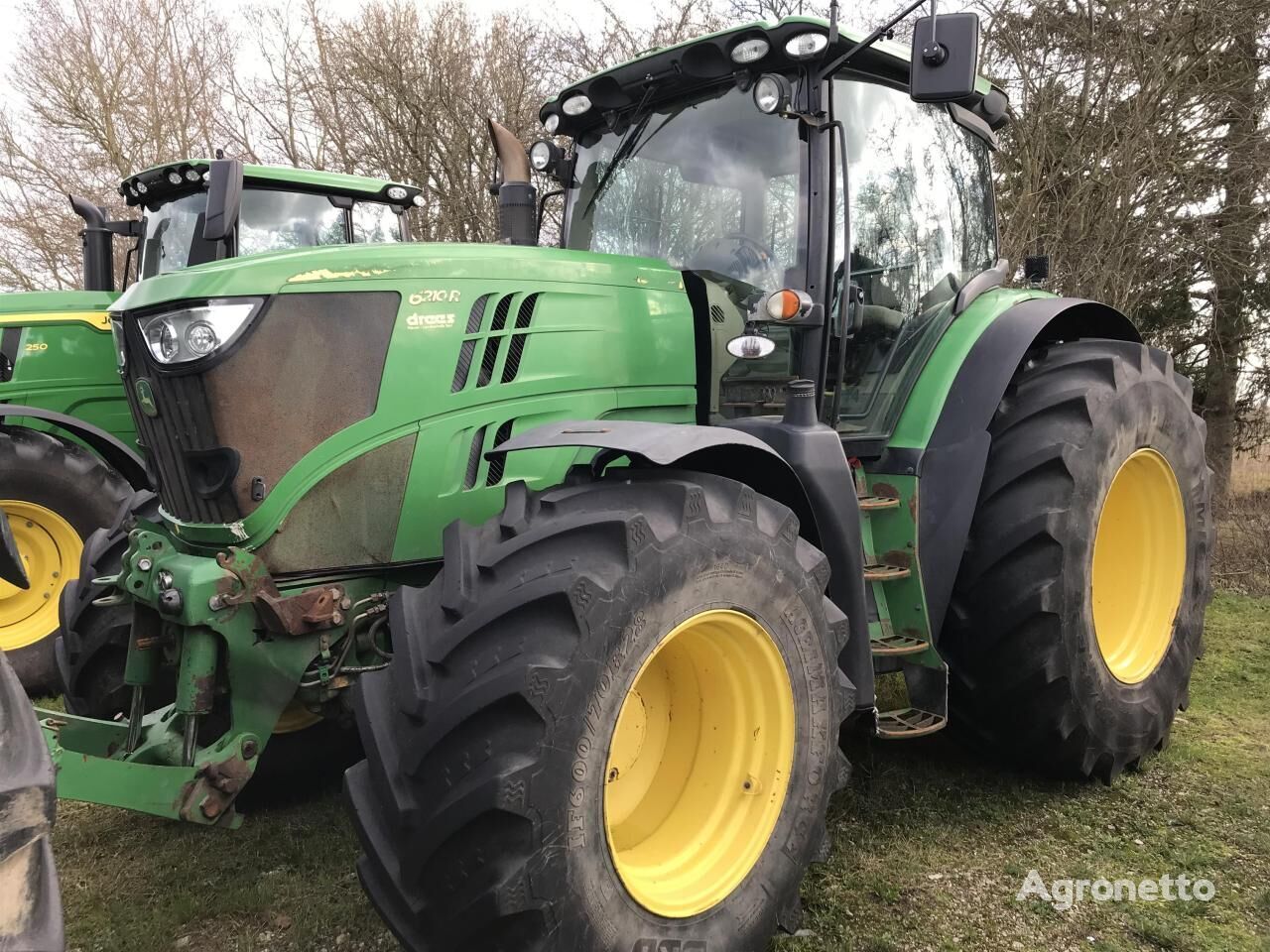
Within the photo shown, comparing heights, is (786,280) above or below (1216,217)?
below

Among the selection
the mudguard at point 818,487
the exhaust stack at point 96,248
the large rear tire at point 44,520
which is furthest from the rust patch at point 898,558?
the exhaust stack at point 96,248

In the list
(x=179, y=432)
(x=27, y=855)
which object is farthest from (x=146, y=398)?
(x=27, y=855)

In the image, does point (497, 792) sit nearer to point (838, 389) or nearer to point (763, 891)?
point (763, 891)

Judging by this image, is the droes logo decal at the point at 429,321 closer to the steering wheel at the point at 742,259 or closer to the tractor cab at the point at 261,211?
the steering wheel at the point at 742,259

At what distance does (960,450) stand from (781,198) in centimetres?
100

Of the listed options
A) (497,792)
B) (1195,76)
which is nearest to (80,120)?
(1195,76)

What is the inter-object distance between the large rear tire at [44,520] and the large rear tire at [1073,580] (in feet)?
13.9

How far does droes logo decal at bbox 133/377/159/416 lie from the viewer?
2398 mm

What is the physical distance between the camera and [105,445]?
5.03 m

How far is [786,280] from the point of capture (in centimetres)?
291

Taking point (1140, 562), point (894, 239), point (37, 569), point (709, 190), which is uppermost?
point (709, 190)

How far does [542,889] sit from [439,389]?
128 cm

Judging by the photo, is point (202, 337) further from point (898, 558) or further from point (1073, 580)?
point (1073, 580)

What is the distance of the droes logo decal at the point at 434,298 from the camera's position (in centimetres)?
246
